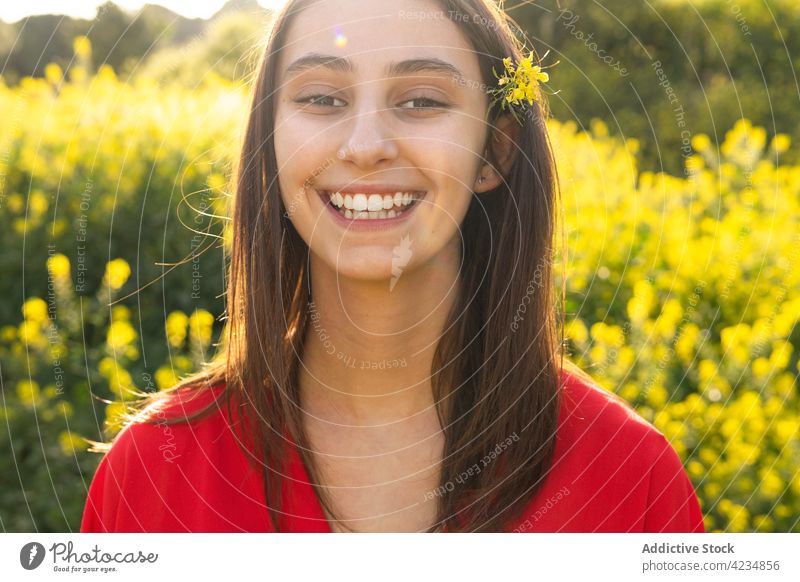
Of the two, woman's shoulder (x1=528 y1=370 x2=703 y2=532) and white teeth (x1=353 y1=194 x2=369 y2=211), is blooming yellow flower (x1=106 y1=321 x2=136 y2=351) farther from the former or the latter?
woman's shoulder (x1=528 y1=370 x2=703 y2=532)

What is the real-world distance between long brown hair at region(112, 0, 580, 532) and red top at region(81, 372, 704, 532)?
0.16 ft

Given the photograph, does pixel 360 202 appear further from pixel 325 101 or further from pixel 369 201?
pixel 325 101

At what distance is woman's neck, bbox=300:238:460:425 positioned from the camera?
7.25 feet

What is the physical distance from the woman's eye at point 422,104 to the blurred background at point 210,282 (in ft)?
1.40

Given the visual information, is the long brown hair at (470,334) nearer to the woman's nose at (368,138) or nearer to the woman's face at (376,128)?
the woman's face at (376,128)

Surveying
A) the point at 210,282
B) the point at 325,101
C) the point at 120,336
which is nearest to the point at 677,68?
the point at 210,282

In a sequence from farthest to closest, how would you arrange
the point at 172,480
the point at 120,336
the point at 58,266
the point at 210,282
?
1. the point at 210,282
2. the point at 58,266
3. the point at 120,336
4. the point at 172,480

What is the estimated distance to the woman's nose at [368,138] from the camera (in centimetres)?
196

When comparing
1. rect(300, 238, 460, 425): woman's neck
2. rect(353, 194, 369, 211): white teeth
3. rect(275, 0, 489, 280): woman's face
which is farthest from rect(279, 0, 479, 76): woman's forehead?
rect(300, 238, 460, 425): woman's neck

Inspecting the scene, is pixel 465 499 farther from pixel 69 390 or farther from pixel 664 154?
pixel 664 154

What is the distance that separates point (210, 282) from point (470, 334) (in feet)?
7.25

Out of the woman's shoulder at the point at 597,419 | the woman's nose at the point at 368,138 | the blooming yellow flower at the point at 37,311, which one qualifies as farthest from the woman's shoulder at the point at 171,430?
the blooming yellow flower at the point at 37,311

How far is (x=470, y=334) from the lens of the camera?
228 cm

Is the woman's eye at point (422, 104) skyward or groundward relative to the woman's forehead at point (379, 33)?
groundward
